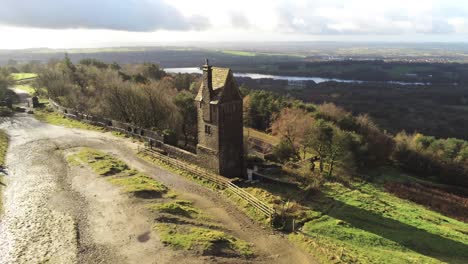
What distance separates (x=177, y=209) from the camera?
2567cm

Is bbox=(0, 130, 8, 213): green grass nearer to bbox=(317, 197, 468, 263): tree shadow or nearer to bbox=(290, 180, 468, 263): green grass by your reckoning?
bbox=(290, 180, 468, 263): green grass

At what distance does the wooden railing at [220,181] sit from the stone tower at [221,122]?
1.13 meters

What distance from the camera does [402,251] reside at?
79.1 ft

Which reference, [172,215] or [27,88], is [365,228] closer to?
[172,215]

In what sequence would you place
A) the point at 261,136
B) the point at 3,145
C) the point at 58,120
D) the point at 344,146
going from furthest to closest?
1. the point at 261,136
2. the point at 58,120
3. the point at 344,146
4. the point at 3,145

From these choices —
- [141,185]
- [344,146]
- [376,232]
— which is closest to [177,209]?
[141,185]

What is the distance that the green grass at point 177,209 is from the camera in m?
25.3

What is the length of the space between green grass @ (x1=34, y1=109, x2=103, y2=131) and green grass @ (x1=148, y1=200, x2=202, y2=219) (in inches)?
1013

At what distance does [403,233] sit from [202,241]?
15.3 metres

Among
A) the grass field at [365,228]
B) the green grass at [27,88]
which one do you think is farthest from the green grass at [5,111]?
the grass field at [365,228]

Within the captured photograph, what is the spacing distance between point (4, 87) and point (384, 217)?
219 feet

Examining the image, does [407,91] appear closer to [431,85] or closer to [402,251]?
[431,85]

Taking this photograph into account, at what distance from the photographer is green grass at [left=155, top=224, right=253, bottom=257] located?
21.0m

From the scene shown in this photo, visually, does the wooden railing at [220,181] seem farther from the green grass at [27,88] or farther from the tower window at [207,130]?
the green grass at [27,88]
